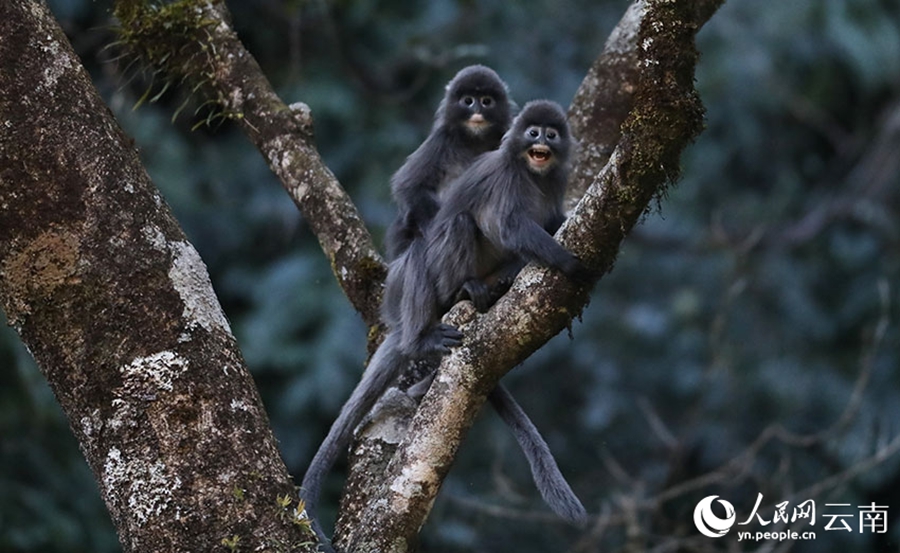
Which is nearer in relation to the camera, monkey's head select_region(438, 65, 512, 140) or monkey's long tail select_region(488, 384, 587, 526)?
monkey's long tail select_region(488, 384, 587, 526)

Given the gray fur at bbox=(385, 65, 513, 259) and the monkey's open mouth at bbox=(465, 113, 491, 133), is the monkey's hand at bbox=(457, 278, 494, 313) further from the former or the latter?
the monkey's open mouth at bbox=(465, 113, 491, 133)

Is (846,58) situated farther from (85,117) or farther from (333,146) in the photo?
(85,117)

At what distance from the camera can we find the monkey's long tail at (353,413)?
365 centimetres

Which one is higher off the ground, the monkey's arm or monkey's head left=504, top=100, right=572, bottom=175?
monkey's head left=504, top=100, right=572, bottom=175

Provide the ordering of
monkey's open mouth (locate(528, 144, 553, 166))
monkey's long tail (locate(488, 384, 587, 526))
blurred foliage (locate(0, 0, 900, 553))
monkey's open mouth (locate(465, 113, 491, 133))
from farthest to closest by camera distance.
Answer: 1. blurred foliage (locate(0, 0, 900, 553))
2. monkey's open mouth (locate(465, 113, 491, 133))
3. monkey's open mouth (locate(528, 144, 553, 166))
4. monkey's long tail (locate(488, 384, 587, 526))

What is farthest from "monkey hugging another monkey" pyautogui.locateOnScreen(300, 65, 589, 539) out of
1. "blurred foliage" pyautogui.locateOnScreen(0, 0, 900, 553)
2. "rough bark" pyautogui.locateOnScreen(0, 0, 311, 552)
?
"blurred foliage" pyautogui.locateOnScreen(0, 0, 900, 553)

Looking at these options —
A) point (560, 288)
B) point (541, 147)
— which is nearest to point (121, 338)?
point (560, 288)

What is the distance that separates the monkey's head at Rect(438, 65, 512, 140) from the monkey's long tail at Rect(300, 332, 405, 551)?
1.31 m

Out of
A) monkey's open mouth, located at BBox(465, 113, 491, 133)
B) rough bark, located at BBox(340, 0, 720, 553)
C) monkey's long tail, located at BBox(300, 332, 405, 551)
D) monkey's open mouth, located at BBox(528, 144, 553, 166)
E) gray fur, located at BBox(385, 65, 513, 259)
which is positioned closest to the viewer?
rough bark, located at BBox(340, 0, 720, 553)

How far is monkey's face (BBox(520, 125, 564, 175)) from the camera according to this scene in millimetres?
4238

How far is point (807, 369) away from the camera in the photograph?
9.36m

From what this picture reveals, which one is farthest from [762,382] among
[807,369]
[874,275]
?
[874,275]

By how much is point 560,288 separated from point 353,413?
1125 mm

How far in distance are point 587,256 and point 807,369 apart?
6.94 meters
